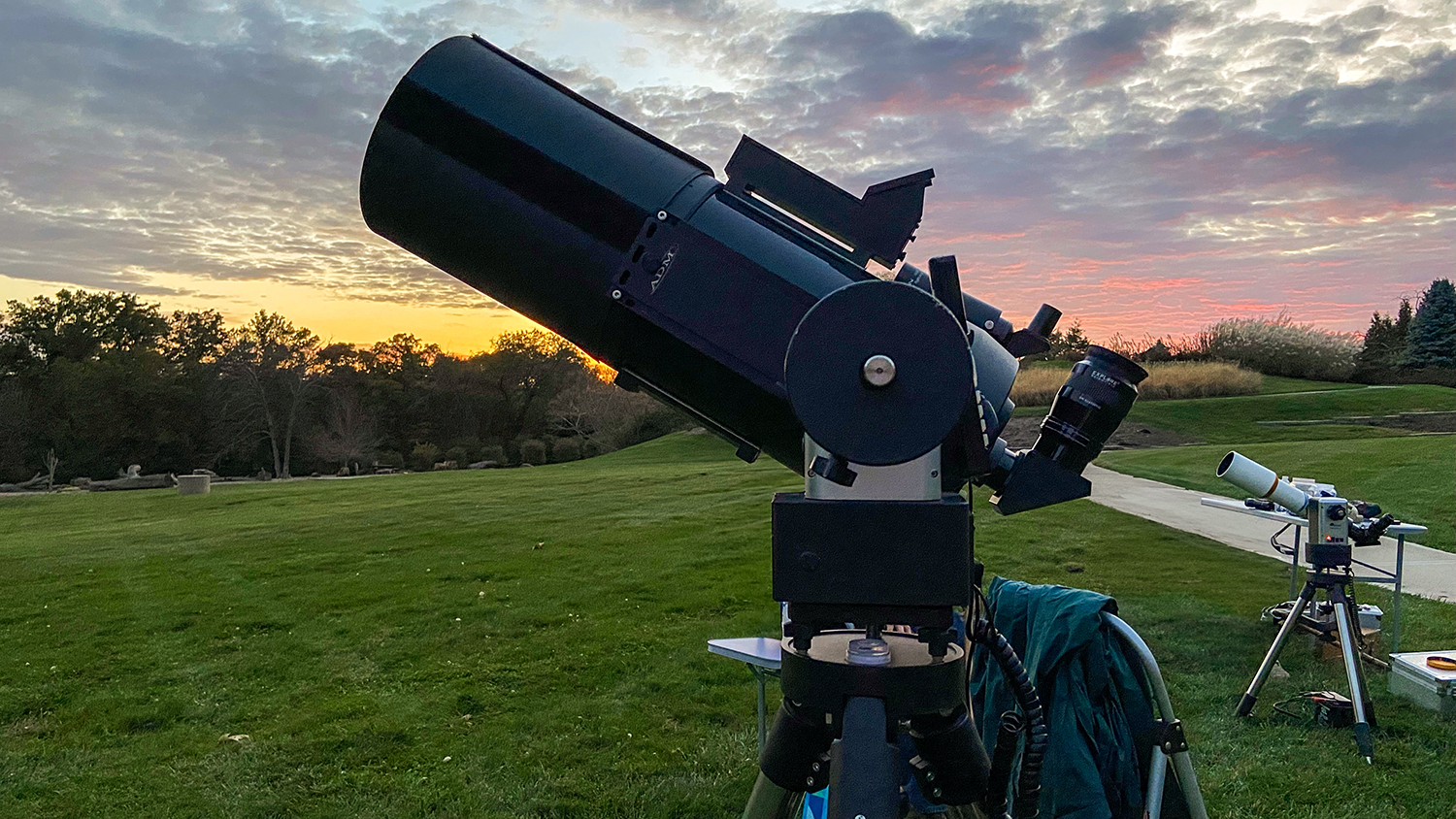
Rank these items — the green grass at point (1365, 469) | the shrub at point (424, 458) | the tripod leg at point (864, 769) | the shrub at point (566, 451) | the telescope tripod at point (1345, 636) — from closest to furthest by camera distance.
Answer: the tripod leg at point (864, 769)
the telescope tripod at point (1345, 636)
the green grass at point (1365, 469)
the shrub at point (424, 458)
the shrub at point (566, 451)

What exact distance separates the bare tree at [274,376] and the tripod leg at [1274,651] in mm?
28805

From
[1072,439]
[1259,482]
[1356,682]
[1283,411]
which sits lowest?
[1356,682]

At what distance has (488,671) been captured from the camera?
216 inches

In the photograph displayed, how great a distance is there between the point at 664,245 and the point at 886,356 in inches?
26.9

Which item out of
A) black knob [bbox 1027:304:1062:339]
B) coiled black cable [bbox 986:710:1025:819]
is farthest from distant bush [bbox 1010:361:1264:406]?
coiled black cable [bbox 986:710:1025:819]

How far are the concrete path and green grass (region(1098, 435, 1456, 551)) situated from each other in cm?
67

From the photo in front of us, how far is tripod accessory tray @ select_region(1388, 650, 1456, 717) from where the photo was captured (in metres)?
4.39

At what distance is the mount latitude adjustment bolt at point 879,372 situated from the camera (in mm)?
1284

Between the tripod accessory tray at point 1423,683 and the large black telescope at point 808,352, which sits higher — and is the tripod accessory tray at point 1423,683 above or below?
below

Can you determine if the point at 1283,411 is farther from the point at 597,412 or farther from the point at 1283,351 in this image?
the point at 597,412

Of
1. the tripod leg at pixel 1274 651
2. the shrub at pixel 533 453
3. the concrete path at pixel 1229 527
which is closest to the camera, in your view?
the tripod leg at pixel 1274 651

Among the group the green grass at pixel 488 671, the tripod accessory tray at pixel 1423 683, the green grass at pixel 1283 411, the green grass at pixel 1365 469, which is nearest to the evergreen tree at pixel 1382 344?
the green grass at pixel 1283 411

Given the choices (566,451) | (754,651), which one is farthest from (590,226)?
(566,451)

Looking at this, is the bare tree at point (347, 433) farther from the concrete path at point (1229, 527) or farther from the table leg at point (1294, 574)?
the table leg at point (1294, 574)
